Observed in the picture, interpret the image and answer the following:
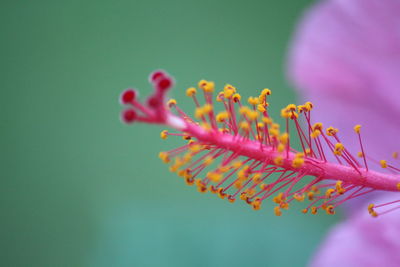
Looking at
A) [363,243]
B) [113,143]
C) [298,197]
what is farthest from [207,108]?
[113,143]

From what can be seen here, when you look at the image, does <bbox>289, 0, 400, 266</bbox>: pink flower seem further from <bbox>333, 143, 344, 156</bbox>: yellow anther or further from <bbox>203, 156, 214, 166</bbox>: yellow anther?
<bbox>203, 156, 214, 166</bbox>: yellow anther

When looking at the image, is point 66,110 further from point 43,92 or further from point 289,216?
point 289,216

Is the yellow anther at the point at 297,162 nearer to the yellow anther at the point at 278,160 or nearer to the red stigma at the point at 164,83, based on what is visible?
the yellow anther at the point at 278,160

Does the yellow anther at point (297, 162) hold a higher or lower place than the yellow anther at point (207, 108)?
lower

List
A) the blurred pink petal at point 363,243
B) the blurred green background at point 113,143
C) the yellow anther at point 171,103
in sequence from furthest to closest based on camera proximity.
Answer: the blurred green background at point 113,143, the blurred pink petal at point 363,243, the yellow anther at point 171,103

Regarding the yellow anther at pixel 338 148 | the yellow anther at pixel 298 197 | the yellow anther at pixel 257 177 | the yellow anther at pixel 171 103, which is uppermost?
the yellow anther at pixel 171 103

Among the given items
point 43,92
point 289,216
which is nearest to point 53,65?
point 43,92

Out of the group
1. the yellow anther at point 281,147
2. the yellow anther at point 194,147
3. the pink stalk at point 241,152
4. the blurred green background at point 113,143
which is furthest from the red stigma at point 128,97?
the blurred green background at point 113,143
